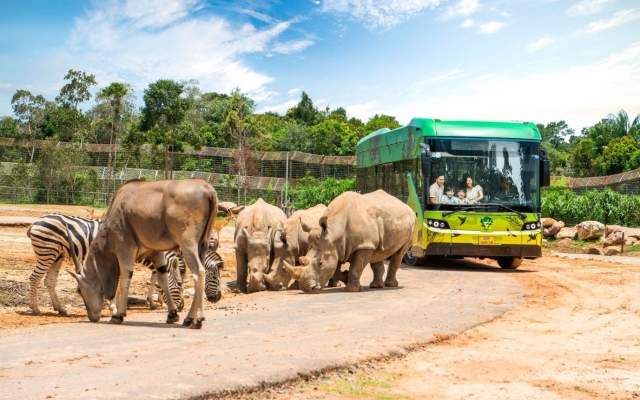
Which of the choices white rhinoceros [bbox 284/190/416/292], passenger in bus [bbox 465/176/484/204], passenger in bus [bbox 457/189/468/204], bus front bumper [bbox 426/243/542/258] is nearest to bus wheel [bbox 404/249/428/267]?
bus front bumper [bbox 426/243/542/258]

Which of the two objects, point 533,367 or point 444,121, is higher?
point 444,121

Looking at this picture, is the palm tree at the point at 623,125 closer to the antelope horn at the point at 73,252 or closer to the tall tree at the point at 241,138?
the tall tree at the point at 241,138

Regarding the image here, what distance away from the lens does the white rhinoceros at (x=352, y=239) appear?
43.8ft

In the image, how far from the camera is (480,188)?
17.9 meters

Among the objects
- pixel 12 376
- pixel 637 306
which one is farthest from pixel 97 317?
pixel 637 306

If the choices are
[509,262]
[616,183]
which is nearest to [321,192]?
[616,183]

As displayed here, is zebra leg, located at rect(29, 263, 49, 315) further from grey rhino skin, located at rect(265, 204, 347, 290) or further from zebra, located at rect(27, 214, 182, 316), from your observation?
grey rhino skin, located at rect(265, 204, 347, 290)

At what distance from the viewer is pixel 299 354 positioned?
7.55 meters

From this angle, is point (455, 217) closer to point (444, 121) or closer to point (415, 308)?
point (444, 121)

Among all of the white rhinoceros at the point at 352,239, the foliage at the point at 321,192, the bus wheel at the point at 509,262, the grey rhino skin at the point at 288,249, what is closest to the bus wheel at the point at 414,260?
the bus wheel at the point at 509,262

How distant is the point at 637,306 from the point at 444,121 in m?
7.40

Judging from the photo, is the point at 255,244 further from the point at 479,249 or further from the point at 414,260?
the point at 414,260

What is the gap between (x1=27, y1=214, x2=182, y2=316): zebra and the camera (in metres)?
11.8

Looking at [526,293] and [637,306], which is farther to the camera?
[526,293]
